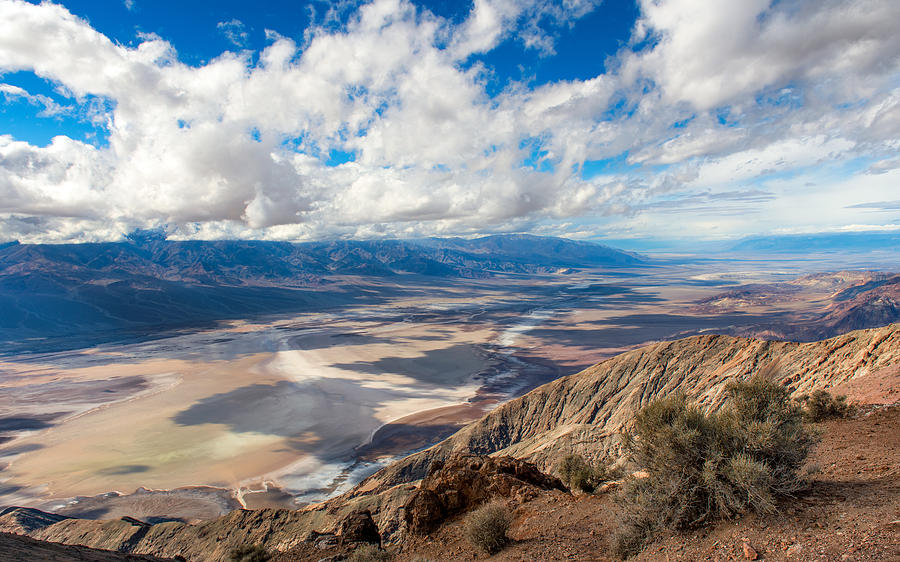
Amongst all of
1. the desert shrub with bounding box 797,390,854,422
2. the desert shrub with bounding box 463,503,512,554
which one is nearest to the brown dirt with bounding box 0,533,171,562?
the desert shrub with bounding box 463,503,512,554

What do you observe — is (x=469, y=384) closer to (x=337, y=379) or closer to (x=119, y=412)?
(x=337, y=379)

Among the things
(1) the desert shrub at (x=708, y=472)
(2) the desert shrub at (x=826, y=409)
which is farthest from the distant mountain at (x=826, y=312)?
(1) the desert shrub at (x=708, y=472)

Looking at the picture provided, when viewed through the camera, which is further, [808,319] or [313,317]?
[313,317]

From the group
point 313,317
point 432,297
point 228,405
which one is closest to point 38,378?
point 228,405

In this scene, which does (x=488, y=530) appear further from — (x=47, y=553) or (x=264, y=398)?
(x=264, y=398)

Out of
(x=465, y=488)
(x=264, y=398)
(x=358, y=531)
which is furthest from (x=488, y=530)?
(x=264, y=398)

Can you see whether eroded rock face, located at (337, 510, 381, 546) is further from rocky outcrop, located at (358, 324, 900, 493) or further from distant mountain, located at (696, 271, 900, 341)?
distant mountain, located at (696, 271, 900, 341)
